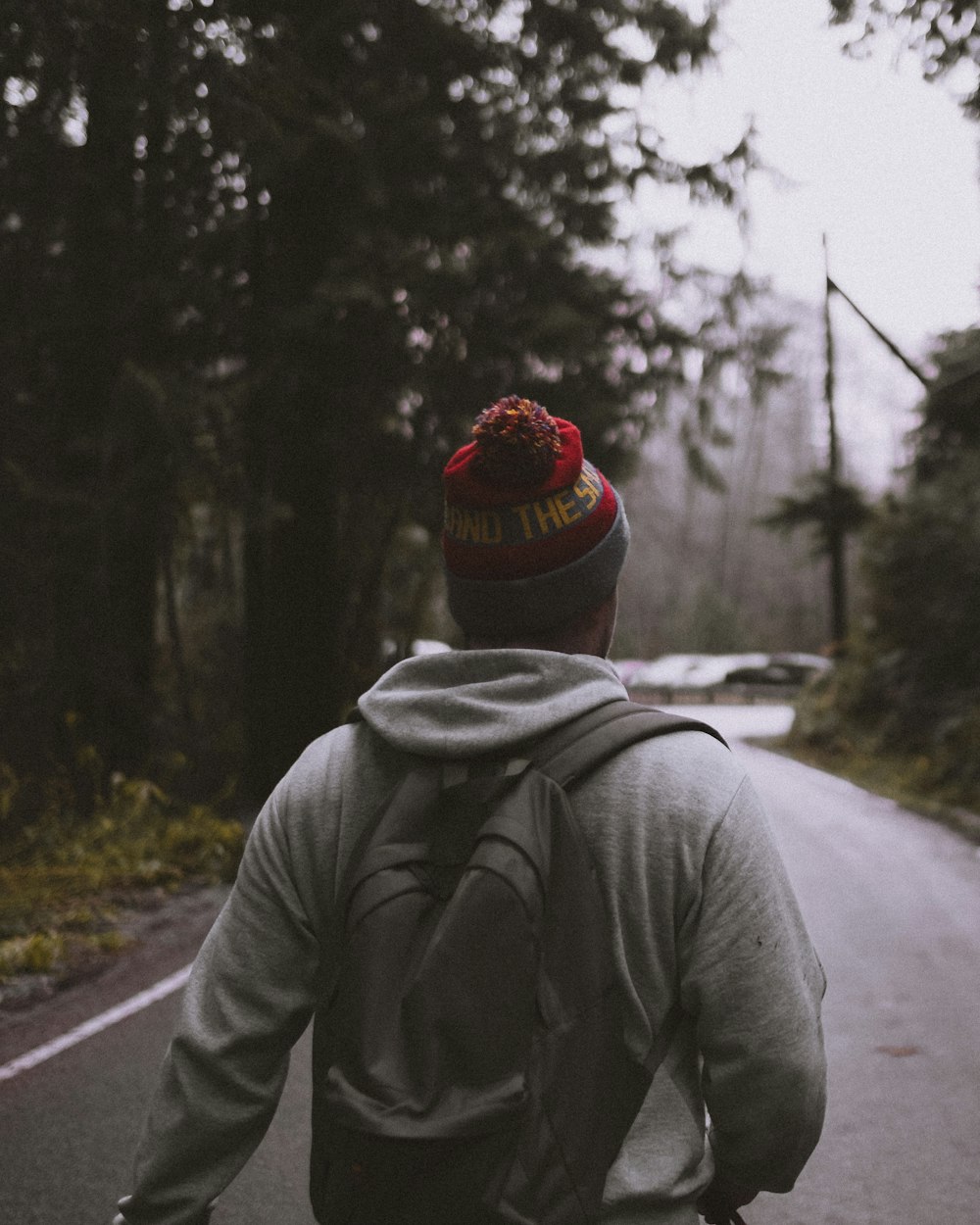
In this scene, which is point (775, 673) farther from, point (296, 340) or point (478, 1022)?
point (478, 1022)

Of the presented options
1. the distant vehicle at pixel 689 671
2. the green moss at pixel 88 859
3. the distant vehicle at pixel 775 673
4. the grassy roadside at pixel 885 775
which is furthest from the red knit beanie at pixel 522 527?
the distant vehicle at pixel 775 673

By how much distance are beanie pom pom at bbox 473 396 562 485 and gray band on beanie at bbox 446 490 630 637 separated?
134 mm

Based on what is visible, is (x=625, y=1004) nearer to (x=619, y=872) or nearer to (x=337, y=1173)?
(x=619, y=872)

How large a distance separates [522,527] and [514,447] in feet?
0.35

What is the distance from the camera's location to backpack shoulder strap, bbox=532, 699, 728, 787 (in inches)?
65.7

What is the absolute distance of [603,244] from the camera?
13547mm

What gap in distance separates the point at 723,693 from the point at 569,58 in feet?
102

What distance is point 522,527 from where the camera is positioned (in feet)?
5.78

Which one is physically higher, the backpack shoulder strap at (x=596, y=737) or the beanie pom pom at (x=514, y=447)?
the beanie pom pom at (x=514, y=447)

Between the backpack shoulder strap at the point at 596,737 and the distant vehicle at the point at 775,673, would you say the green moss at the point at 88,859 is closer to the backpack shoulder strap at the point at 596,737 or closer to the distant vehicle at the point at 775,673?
the backpack shoulder strap at the point at 596,737

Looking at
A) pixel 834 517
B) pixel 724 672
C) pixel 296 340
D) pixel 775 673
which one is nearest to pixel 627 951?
pixel 296 340

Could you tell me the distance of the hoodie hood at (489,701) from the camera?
1.70m

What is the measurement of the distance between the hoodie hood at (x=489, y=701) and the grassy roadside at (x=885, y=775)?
1197 cm

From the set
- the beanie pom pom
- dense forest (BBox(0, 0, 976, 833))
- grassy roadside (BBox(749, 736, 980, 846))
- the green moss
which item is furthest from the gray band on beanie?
grassy roadside (BBox(749, 736, 980, 846))
